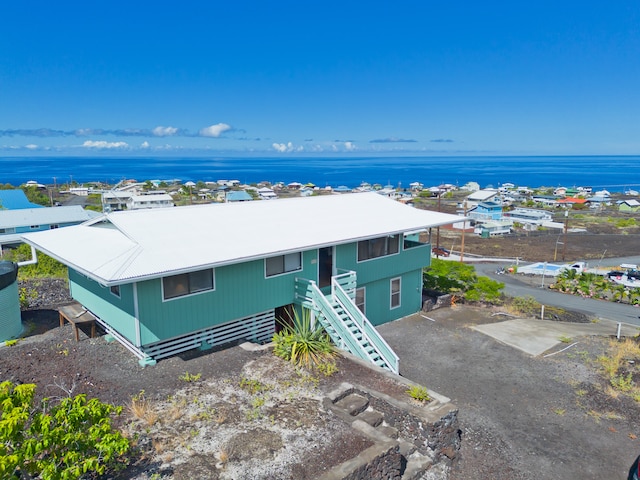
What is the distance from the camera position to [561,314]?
75.9ft

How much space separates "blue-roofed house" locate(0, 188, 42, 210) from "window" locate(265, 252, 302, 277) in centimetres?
4988

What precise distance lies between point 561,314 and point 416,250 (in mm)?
9414

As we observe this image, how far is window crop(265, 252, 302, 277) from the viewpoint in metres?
14.7

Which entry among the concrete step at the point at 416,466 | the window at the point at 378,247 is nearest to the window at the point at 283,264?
the window at the point at 378,247

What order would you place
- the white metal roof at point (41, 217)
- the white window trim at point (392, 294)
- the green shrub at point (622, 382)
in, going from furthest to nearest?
the white metal roof at point (41, 217)
the white window trim at point (392, 294)
the green shrub at point (622, 382)

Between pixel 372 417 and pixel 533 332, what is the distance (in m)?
10.1

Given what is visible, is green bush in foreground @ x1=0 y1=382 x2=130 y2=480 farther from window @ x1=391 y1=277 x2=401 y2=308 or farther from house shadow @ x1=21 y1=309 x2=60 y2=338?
window @ x1=391 y1=277 x2=401 y2=308

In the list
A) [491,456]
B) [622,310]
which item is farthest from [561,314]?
[491,456]

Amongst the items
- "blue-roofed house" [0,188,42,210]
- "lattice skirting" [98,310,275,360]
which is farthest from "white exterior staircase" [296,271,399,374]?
"blue-roofed house" [0,188,42,210]

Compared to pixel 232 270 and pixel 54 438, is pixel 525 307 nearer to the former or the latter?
pixel 232 270

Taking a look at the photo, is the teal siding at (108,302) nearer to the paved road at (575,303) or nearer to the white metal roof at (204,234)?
the white metal roof at (204,234)

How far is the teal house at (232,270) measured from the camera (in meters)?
12.3

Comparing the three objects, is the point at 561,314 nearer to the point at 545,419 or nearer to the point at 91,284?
the point at 545,419

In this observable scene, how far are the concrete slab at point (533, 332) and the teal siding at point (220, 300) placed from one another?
24.6ft
